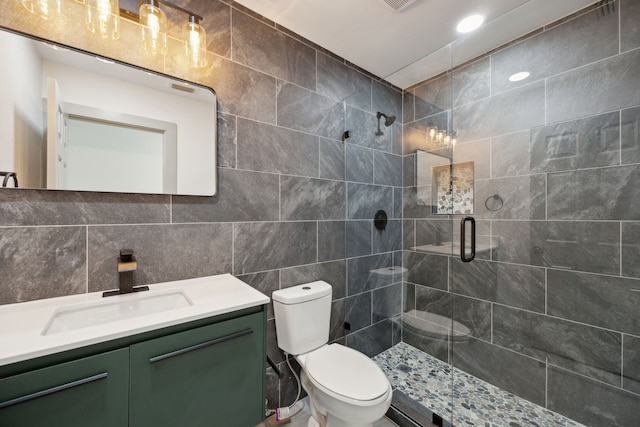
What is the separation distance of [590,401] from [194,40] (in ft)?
10.3

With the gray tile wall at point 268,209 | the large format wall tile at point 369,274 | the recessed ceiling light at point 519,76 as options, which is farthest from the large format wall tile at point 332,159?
the recessed ceiling light at point 519,76

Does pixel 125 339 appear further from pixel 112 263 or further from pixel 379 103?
pixel 379 103

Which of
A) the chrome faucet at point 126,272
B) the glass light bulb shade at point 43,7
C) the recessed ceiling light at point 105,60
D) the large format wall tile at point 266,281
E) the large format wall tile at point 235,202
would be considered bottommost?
the large format wall tile at point 266,281

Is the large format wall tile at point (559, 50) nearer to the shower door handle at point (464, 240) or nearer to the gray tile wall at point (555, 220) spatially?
the gray tile wall at point (555, 220)

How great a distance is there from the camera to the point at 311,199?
1.90m

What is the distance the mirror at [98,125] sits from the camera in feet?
3.34

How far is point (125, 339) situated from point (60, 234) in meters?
0.63

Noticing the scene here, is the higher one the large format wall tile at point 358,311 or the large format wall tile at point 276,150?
the large format wall tile at point 276,150

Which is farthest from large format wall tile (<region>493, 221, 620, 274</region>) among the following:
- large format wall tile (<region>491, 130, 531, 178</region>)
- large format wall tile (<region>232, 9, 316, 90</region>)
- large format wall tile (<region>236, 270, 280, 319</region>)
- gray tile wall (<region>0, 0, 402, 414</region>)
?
large format wall tile (<region>232, 9, 316, 90</region>)

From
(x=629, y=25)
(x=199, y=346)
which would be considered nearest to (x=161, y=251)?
(x=199, y=346)

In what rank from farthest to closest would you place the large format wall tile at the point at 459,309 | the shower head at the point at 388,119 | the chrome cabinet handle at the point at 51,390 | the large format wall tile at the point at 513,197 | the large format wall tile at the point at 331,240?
the shower head at the point at 388,119
the large format wall tile at the point at 459,309
the large format wall tile at the point at 331,240
the large format wall tile at the point at 513,197
the chrome cabinet handle at the point at 51,390

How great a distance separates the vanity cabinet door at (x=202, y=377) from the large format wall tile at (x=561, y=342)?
6.16 ft

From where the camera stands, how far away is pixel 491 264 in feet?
6.79

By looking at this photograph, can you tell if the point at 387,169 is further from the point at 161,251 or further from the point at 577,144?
the point at 161,251
